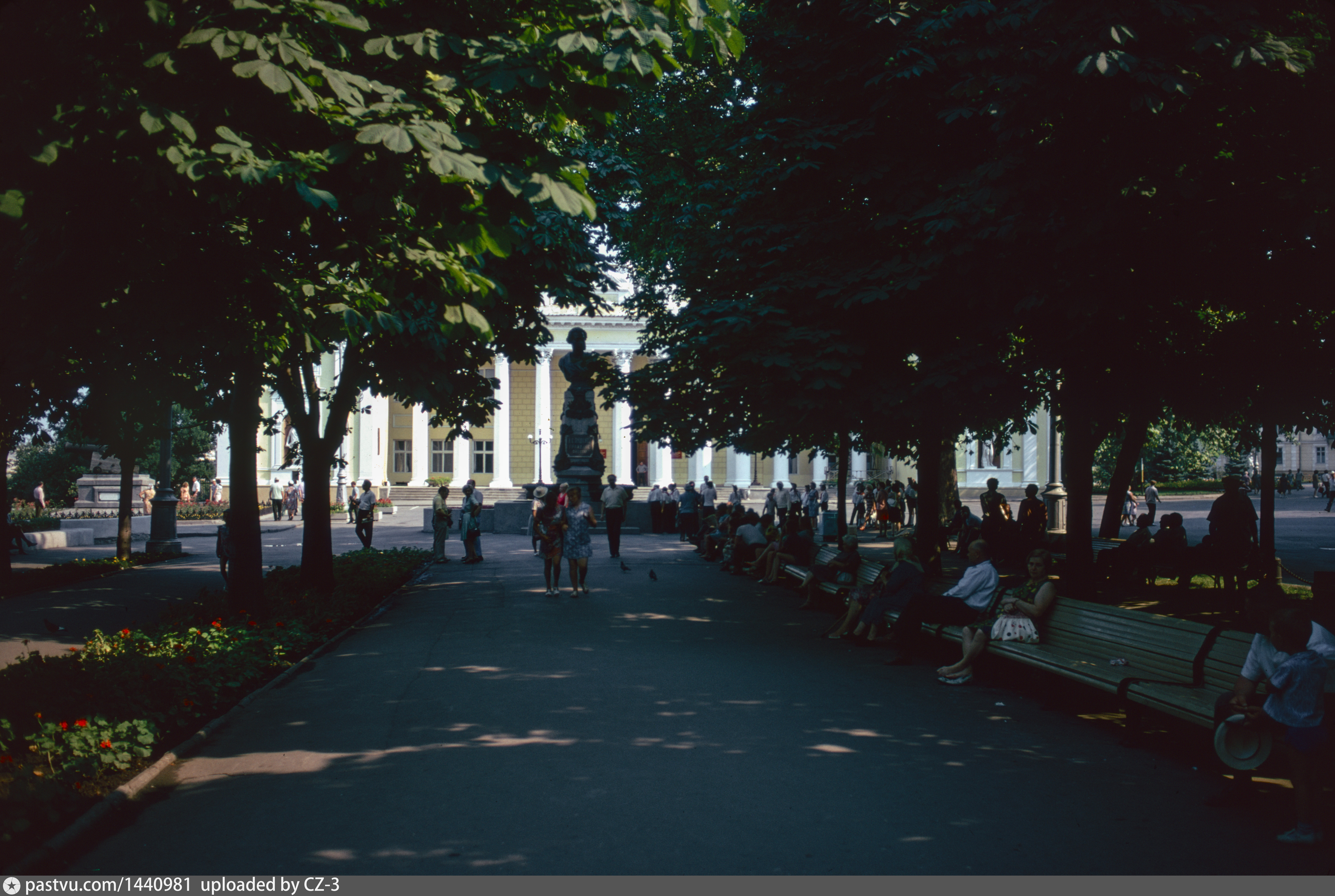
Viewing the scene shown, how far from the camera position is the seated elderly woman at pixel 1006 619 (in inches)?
351

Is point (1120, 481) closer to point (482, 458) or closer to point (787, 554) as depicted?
point (787, 554)

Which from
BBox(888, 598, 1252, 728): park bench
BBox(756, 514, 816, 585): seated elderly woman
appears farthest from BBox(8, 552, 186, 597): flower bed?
BBox(888, 598, 1252, 728): park bench

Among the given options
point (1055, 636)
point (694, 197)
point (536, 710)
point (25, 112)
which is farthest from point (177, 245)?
point (694, 197)

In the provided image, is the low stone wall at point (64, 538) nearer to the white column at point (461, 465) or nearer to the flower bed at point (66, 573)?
the flower bed at point (66, 573)

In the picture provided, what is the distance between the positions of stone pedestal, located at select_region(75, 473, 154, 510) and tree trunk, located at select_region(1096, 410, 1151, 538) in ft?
116

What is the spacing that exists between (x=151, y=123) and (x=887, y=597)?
27.3 ft

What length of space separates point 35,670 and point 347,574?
9437mm

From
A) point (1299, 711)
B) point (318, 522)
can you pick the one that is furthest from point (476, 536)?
point (1299, 711)

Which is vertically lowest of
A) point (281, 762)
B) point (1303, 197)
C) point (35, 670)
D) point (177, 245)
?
point (281, 762)

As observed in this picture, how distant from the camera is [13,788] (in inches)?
192

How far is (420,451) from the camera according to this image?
66.5 m

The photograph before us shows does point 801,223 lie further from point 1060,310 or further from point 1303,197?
point 1303,197

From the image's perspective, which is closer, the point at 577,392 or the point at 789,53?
the point at 789,53

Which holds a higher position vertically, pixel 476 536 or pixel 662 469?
pixel 662 469
